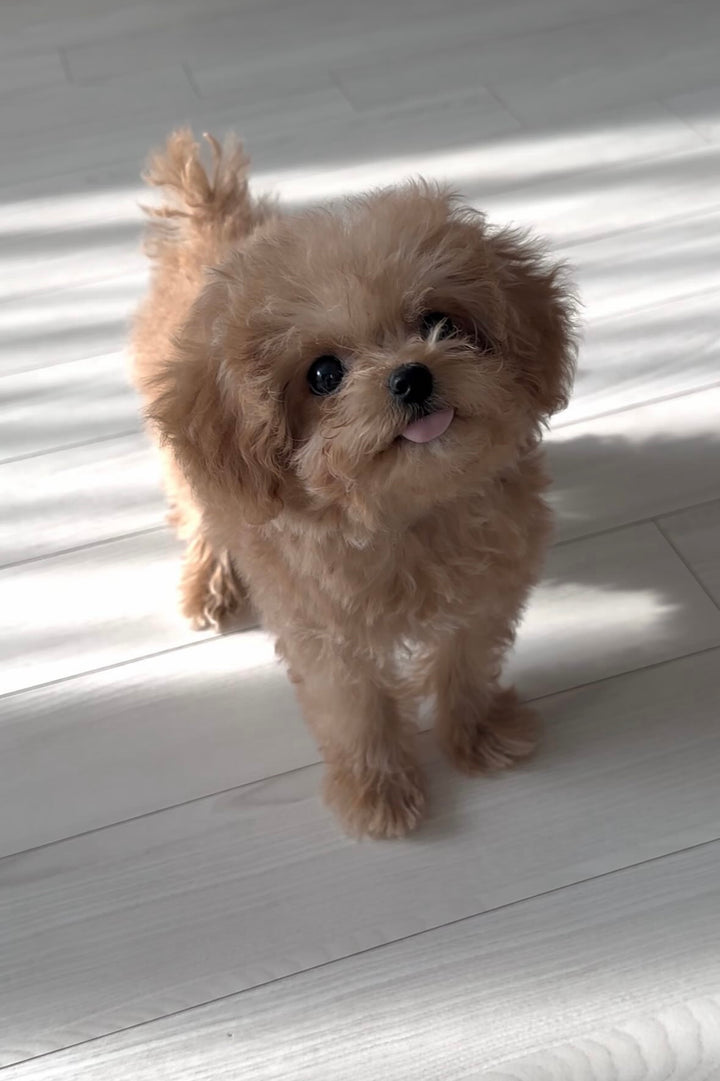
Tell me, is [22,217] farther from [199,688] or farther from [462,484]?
[462,484]

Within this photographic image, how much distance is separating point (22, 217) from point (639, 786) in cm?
164

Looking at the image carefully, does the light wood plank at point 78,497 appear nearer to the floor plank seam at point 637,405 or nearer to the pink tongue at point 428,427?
the floor plank seam at point 637,405

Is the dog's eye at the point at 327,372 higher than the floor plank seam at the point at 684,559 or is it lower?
higher

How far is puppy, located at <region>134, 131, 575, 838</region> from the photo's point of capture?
3.27 ft

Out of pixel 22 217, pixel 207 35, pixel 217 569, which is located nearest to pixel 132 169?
pixel 22 217

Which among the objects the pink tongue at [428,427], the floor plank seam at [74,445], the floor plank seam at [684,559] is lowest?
the floor plank seam at [74,445]

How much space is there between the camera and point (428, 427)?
981mm

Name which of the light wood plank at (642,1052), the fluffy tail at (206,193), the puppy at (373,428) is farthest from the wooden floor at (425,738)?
the fluffy tail at (206,193)

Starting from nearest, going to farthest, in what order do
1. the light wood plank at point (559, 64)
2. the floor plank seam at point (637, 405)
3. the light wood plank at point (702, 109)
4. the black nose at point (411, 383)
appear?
the black nose at point (411, 383) < the floor plank seam at point (637, 405) < the light wood plank at point (702, 109) < the light wood plank at point (559, 64)

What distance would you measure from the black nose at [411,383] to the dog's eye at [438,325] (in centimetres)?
6

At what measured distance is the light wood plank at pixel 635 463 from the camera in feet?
5.48

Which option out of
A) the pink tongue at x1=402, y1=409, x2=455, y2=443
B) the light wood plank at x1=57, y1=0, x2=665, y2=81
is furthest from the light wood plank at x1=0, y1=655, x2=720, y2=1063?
the light wood plank at x1=57, y1=0, x2=665, y2=81

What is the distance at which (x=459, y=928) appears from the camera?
1.29 meters

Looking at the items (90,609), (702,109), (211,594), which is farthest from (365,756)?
(702,109)
